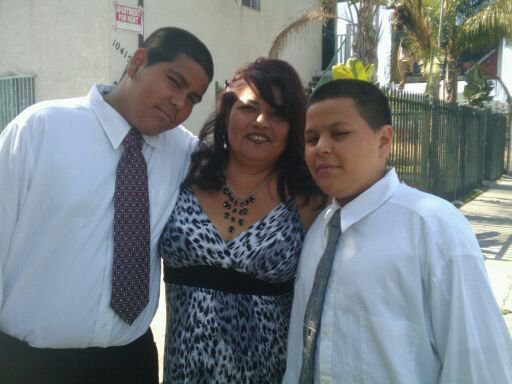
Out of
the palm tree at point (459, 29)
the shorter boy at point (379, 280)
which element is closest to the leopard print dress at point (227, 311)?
the shorter boy at point (379, 280)

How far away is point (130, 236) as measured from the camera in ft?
7.14

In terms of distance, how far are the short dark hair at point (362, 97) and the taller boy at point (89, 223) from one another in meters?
0.67

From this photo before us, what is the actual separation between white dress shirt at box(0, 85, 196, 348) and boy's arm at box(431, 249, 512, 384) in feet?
4.04

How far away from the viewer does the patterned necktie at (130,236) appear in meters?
2.14

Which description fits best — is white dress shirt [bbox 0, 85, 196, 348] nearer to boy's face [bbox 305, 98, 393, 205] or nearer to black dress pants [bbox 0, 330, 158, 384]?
black dress pants [bbox 0, 330, 158, 384]

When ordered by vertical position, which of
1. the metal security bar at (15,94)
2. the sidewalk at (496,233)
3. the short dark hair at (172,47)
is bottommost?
the sidewalk at (496,233)

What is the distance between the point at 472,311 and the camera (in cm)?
159

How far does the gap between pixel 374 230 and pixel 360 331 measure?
33 centimetres

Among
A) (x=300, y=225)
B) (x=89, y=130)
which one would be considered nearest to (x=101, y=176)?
(x=89, y=130)

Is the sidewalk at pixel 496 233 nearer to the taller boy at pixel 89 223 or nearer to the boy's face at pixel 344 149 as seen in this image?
the boy's face at pixel 344 149

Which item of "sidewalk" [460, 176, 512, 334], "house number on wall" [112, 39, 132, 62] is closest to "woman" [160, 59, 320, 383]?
"sidewalk" [460, 176, 512, 334]

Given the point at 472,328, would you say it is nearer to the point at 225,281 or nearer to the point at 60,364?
the point at 225,281

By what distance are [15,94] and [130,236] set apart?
800 cm

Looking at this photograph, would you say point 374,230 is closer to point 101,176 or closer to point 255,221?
point 255,221
